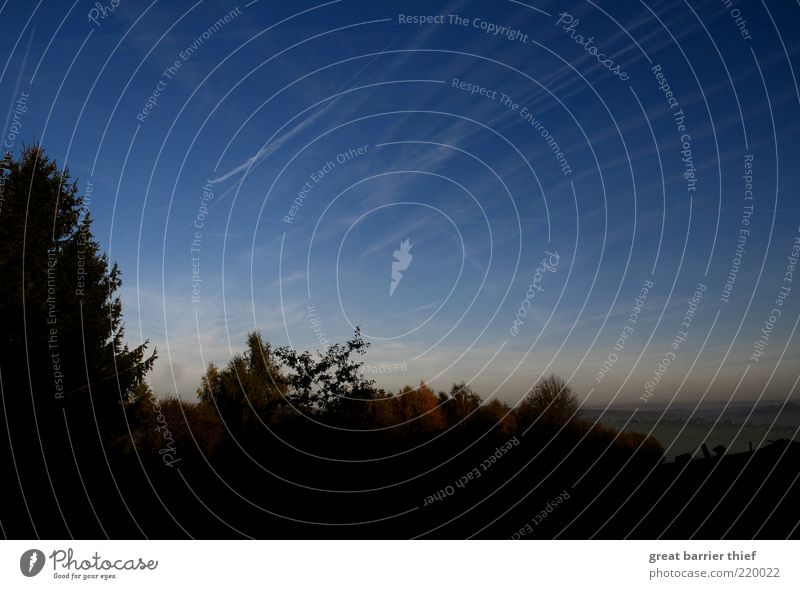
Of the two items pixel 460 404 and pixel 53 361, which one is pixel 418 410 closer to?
pixel 460 404

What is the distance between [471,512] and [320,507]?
10.9ft

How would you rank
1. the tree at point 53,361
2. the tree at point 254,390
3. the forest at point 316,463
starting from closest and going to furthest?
the forest at point 316,463 < the tree at point 53,361 < the tree at point 254,390

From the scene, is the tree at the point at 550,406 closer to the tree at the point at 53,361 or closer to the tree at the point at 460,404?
the tree at the point at 460,404

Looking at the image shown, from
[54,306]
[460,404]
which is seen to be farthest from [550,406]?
[54,306]

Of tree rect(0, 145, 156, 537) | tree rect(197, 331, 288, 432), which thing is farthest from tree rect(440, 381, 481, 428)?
tree rect(0, 145, 156, 537)

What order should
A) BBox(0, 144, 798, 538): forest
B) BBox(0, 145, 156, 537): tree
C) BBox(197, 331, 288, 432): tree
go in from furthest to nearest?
BBox(197, 331, 288, 432): tree < BBox(0, 145, 156, 537): tree < BBox(0, 144, 798, 538): forest

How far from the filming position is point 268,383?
51.0ft

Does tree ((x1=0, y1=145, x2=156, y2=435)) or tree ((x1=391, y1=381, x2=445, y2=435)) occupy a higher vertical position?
tree ((x1=0, y1=145, x2=156, y2=435))

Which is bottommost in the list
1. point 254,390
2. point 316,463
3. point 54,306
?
point 316,463

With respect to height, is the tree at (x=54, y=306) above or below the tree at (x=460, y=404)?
above

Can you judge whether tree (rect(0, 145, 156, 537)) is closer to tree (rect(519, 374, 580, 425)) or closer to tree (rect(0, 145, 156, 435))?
tree (rect(0, 145, 156, 435))

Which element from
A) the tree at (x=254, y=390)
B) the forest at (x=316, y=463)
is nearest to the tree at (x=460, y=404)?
the forest at (x=316, y=463)

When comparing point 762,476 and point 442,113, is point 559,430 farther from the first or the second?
point 442,113
